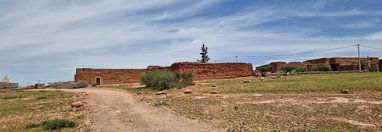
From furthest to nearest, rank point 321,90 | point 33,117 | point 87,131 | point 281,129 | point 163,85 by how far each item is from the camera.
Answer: point 163,85 → point 321,90 → point 33,117 → point 87,131 → point 281,129

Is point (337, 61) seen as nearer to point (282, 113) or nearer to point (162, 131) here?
point (282, 113)

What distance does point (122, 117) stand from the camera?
1317 centimetres

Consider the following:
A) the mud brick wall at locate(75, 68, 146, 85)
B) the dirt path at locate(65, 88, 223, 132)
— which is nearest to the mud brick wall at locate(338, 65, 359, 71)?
the mud brick wall at locate(75, 68, 146, 85)

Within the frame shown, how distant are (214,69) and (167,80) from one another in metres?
12.2

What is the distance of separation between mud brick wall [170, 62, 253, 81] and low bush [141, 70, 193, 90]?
6.53 meters

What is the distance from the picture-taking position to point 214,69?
37.8m

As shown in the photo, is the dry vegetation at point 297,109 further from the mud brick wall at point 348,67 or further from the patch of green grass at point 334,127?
the mud brick wall at point 348,67

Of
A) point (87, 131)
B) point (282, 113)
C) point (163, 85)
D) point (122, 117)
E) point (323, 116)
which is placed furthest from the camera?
point (163, 85)

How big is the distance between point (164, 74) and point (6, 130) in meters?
16.0

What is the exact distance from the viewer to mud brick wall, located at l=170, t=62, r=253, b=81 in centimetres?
3631

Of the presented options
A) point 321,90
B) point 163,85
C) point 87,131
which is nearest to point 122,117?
point 87,131

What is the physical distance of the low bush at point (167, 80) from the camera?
26078 mm

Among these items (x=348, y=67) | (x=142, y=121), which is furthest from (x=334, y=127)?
(x=348, y=67)

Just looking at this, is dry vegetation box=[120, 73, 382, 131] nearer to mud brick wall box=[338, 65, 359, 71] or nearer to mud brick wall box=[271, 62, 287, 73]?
mud brick wall box=[338, 65, 359, 71]
